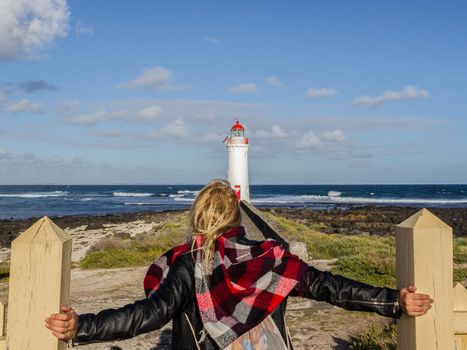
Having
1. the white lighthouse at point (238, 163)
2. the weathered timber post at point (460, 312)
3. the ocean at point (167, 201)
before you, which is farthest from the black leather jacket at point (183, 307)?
the ocean at point (167, 201)

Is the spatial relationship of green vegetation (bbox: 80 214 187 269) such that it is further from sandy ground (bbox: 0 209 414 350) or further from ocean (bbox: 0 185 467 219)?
ocean (bbox: 0 185 467 219)

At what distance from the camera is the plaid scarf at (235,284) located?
190cm

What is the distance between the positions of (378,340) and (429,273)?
2.80 meters

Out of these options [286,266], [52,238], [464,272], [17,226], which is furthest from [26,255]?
[17,226]

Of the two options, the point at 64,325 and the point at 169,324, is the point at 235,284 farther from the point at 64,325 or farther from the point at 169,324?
the point at 169,324

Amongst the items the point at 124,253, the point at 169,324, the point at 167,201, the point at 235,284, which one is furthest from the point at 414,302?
the point at 167,201

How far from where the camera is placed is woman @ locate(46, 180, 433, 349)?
1896 mm

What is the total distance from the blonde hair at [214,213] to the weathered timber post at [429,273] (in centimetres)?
67

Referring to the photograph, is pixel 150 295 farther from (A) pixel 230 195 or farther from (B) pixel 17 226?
(B) pixel 17 226

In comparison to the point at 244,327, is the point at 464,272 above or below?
below

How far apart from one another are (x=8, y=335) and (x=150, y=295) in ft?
1.70

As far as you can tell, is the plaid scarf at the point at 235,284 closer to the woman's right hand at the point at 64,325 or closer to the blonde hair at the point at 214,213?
the blonde hair at the point at 214,213

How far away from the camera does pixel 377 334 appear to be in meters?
4.79

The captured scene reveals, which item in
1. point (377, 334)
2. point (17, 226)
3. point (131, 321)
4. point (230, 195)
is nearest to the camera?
point (131, 321)
